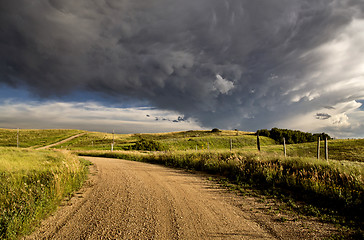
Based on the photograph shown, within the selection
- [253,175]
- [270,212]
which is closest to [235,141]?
[253,175]

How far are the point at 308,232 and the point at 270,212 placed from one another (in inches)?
45.7

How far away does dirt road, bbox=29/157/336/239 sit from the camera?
13.3 ft

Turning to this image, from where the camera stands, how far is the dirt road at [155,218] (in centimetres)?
406

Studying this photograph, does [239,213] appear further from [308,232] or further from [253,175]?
[253,175]

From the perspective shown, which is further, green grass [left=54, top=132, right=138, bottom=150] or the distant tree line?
the distant tree line

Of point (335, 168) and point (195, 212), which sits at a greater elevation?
point (335, 168)

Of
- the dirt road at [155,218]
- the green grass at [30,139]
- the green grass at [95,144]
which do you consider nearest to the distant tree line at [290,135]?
the green grass at [95,144]

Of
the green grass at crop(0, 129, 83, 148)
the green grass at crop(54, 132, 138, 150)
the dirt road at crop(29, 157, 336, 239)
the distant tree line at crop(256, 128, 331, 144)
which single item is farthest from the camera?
the distant tree line at crop(256, 128, 331, 144)

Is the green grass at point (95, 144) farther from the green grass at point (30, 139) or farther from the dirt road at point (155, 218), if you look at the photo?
the dirt road at point (155, 218)

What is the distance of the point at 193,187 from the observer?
8.02 m

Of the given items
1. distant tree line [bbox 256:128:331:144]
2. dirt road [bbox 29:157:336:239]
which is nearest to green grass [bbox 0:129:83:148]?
dirt road [bbox 29:157:336:239]

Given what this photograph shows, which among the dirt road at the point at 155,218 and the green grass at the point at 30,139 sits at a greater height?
the dirt road at the point at 155,218

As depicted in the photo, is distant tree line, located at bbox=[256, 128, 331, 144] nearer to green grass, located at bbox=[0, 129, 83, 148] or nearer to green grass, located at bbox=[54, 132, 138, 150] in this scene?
green grass, located at bbox=[54, 132, 138, 150]

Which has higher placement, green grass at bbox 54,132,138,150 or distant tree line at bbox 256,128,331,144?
distant tree line at bbox 256,128,331,144
